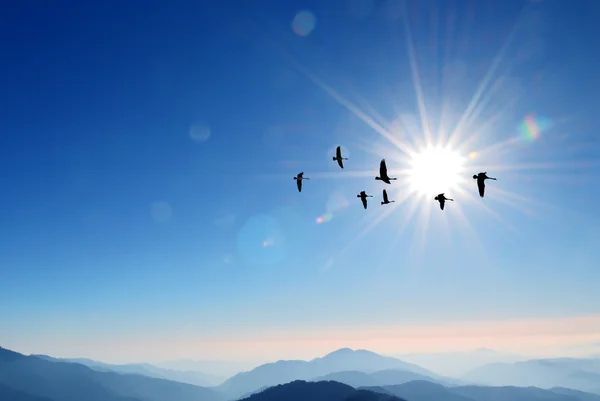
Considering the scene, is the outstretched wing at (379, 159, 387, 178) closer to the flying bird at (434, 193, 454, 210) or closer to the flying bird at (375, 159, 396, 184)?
the flying bird at (375, 159, 396, 184)

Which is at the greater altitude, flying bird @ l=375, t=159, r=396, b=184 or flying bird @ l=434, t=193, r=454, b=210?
flying bird @ l=375, t=159, r=396, b=184

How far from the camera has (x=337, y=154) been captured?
130 ft

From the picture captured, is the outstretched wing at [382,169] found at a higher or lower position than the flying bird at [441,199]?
higher

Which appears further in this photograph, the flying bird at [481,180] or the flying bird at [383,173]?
the flying bird at [383,173]

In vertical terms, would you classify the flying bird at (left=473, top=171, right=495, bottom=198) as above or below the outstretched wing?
below

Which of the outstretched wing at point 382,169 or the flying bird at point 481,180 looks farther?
the outstretched wing at point 382,169

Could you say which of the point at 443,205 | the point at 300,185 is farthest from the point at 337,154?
the point at 443,205

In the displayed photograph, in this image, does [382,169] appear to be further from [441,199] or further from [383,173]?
[441,199]

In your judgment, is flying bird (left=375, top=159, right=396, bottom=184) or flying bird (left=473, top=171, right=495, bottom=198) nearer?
flying bird (left=473, top=171, right=495, bottom=198)

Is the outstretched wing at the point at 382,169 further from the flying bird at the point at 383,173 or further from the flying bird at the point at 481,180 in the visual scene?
the flying bird at the point at 481,180

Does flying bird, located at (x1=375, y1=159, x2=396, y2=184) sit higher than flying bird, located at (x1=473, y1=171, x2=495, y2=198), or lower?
higher

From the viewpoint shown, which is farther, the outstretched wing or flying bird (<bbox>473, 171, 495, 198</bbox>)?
the outstretched wing

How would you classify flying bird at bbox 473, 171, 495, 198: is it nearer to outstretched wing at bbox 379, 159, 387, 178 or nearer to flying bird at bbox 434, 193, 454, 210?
flying bird at bbox 434, 193, 454, 210

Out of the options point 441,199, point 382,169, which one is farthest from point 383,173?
point 441,199
